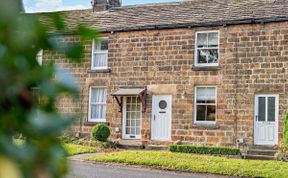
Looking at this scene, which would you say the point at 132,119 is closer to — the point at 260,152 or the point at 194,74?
the point at 194,74

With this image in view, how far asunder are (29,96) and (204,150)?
A: 63.2ft

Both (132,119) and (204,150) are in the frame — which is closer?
(204,150)

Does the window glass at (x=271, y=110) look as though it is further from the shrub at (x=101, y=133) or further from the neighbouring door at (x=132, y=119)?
the shrub at (x=101, y=133)

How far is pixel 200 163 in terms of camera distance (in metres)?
16.2

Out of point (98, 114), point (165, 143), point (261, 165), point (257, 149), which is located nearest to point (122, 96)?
point (98, 114)

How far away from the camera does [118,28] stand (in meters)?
23.9

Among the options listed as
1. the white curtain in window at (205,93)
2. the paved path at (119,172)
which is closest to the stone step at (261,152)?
the white curtain in window at (205,93)

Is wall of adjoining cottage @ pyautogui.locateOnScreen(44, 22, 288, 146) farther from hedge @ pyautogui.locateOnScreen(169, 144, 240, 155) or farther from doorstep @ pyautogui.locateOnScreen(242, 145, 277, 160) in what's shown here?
hedge @ pyautogui.locateOnScreen(169, 144, 240, 155)

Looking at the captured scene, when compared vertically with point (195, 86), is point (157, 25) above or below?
above

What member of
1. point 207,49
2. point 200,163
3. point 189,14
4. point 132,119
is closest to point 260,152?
point 200,163

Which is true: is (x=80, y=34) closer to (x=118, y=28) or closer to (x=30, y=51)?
(x=30, y=51)

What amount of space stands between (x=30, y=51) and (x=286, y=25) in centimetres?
2059

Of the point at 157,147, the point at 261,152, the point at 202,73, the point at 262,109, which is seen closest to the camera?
the point at 261,152

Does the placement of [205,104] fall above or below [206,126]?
above
